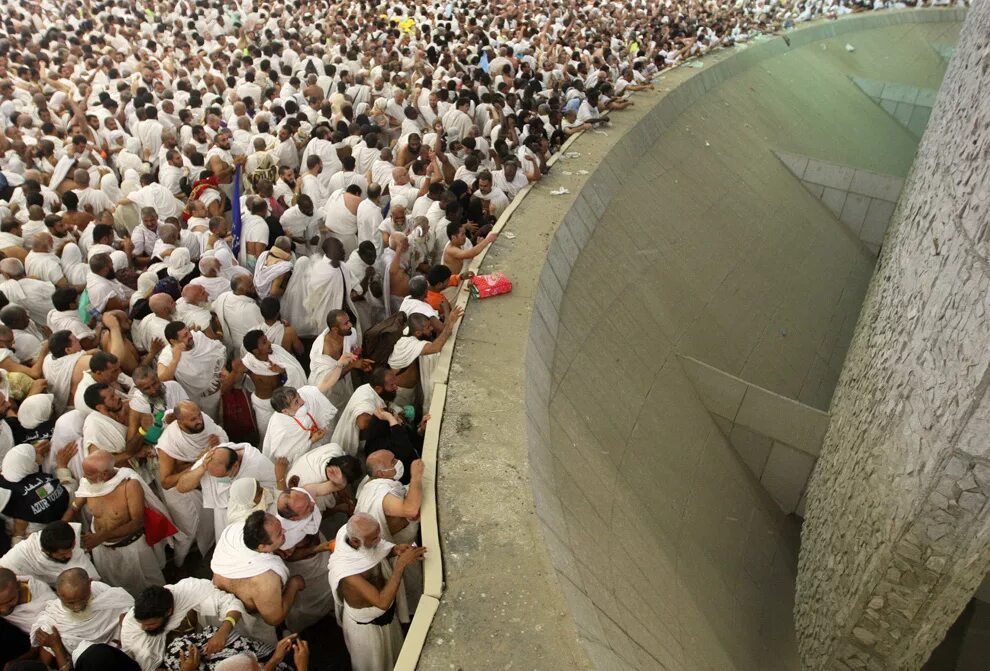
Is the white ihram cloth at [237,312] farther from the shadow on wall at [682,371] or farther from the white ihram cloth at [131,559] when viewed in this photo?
the shadow on wall at [682,371]

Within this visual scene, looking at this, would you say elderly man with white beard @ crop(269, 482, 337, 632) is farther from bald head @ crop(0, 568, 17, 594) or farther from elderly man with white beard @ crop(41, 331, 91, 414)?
elderly man with white beard @ crop(41, 331, 91, 414)

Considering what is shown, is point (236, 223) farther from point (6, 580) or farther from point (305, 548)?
point (6, 580)

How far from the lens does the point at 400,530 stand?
4305 mm

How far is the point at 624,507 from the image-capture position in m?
6.14

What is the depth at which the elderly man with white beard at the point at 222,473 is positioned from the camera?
4230 millimetres

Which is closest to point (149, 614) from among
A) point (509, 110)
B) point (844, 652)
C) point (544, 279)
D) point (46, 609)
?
point (46, 609)

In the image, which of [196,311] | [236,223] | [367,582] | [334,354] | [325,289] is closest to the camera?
[367,582]

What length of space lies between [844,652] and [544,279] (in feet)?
13.8

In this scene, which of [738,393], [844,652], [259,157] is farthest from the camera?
[259,157]

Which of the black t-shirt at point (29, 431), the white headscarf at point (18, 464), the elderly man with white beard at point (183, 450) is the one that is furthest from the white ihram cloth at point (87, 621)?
the black t-shirt at point (29, 431)

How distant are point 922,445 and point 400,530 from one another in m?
3.46

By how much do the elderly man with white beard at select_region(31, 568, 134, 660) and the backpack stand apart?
280 cm

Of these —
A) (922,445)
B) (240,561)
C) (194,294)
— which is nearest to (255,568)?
(240,561)

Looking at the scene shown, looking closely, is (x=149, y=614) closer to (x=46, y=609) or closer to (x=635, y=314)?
(x=46, y=609)
